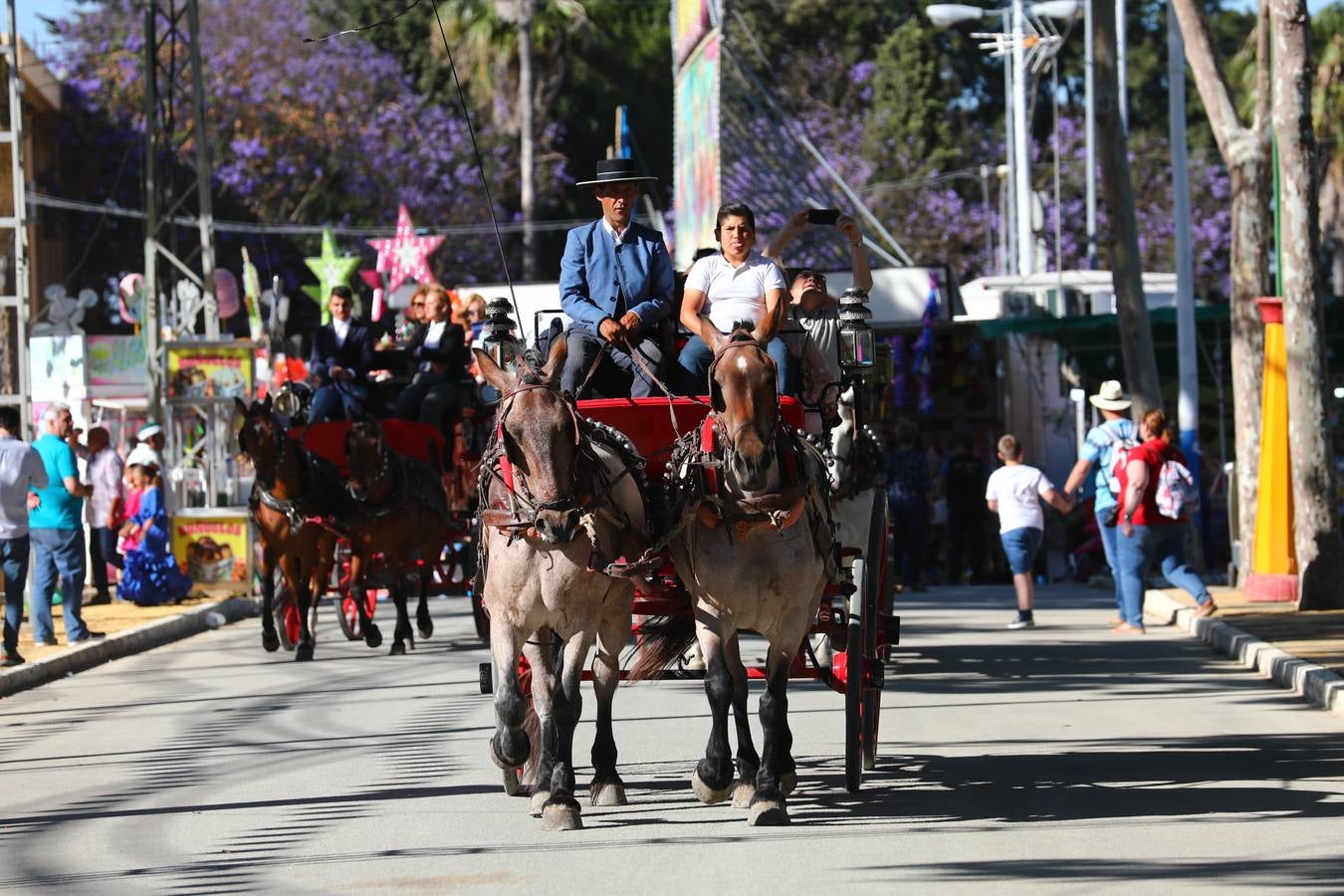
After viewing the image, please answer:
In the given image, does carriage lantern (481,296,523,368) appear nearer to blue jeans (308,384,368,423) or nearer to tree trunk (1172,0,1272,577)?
blue jeans (308,384,368,423)

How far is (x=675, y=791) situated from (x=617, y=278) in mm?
2472

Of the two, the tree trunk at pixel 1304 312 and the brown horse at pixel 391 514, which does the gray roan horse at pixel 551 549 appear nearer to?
the brown horse at pixel 391 514

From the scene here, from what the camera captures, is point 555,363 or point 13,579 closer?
point 555,363

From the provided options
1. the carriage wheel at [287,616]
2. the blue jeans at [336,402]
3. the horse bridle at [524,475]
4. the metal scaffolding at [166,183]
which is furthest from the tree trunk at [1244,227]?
the horse bridle at [524,475]

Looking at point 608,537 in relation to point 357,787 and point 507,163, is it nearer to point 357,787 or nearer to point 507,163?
point 357,787

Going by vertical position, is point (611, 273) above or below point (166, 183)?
below

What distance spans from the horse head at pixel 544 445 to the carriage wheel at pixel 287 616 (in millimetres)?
9682

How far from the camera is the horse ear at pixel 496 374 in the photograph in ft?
28.6

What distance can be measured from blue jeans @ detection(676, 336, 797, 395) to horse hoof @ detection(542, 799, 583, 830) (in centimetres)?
216

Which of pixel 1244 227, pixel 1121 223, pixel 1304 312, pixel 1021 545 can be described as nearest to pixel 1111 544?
pixel 1021 545

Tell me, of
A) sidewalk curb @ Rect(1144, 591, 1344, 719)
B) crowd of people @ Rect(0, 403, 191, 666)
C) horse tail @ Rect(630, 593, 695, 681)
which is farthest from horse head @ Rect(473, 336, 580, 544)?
crowd of people @ Rect(0, 403, 191, 666)

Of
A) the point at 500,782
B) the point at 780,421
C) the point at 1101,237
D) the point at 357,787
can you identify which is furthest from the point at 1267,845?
the point at 1101,237

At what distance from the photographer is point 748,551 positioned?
8.88 metres

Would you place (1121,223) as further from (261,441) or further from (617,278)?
(617,278)
